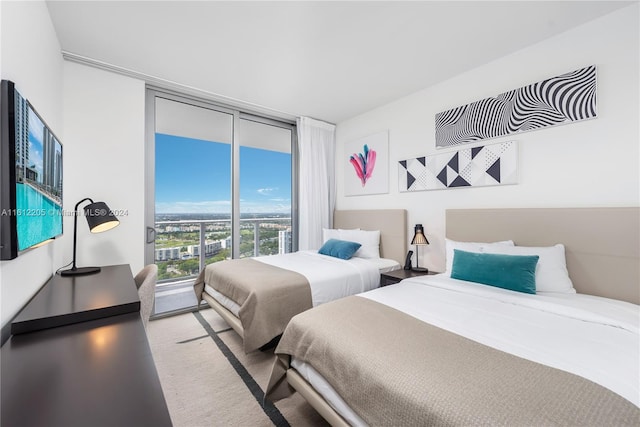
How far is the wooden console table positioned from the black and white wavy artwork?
301 cm

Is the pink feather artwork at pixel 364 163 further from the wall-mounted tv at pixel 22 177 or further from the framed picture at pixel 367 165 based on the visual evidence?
the wall-mounted tv at pixel 22 177

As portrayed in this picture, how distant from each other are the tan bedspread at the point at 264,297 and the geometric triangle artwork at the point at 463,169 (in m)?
1.82

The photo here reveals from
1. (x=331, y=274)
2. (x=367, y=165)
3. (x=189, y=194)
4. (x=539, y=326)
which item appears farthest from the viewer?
(x=189, y=194)

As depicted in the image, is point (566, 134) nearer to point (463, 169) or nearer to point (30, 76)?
point (463, 169)

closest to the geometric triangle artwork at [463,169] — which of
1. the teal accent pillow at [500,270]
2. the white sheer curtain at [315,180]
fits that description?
the teal accent pillow at [500,270]

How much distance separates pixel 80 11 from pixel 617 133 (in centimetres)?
396

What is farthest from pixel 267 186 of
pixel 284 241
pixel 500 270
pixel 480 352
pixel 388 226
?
pixel 480 352

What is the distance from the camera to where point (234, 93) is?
3223 mm

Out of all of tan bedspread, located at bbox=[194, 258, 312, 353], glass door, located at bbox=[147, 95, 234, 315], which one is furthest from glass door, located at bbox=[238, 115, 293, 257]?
tan bedspread, located at bbox=[194, 258, 312, 353]

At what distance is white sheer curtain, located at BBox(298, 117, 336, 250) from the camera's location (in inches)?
157

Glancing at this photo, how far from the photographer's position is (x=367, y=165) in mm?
3797

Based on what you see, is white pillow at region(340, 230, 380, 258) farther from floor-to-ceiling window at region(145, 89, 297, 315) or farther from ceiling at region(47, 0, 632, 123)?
ceiling at region(47, 0, 632, 123)

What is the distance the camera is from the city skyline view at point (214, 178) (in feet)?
12.1

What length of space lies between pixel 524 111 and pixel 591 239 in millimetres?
1164
